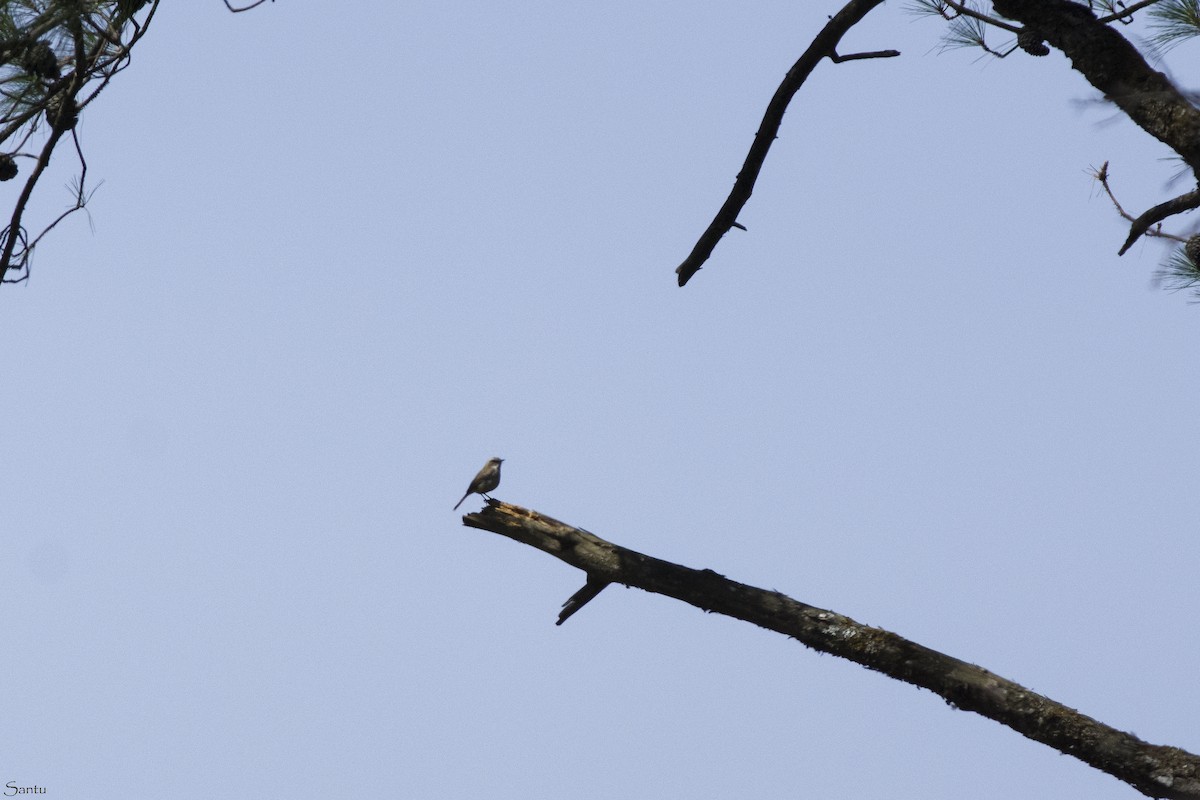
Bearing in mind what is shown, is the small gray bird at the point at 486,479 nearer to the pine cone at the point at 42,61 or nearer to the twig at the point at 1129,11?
the pine cone at the point at 42,61

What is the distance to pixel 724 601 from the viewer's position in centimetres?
513

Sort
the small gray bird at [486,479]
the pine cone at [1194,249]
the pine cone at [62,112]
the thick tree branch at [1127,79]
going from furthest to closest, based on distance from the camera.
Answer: the small gray bird at [486,479] < the pine cone at [1194,249] < the pine cone at [62,112] < the thick tree branch at [1127,79]

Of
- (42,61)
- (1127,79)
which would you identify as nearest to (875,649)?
(1127,79)

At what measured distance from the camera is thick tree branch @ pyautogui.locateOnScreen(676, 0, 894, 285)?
15.6 feet

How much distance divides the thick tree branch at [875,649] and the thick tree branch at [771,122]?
1.33m

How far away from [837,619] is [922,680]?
438 millimetres

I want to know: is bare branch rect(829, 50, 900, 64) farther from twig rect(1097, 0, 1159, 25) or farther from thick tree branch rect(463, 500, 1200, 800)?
thick tree branch rect(463, 500, 1200, 800)

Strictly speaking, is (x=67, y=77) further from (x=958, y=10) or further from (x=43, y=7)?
(x=958, y=10)

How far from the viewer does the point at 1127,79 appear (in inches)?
162

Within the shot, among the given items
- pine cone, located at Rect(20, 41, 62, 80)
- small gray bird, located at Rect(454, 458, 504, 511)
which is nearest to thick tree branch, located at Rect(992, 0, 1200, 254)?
pine cone, located at Rect(20, 41, 62, 80)

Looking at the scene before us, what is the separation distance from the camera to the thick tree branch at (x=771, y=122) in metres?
4.76

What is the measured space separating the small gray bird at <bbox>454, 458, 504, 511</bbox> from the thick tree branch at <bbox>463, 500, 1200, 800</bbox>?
281 centimetres

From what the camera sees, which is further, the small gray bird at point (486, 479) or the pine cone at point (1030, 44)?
the small gray bird at point (486, 479)

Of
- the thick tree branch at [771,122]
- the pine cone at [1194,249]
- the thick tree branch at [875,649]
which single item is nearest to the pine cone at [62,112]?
the thick tree branch at [875,649]
